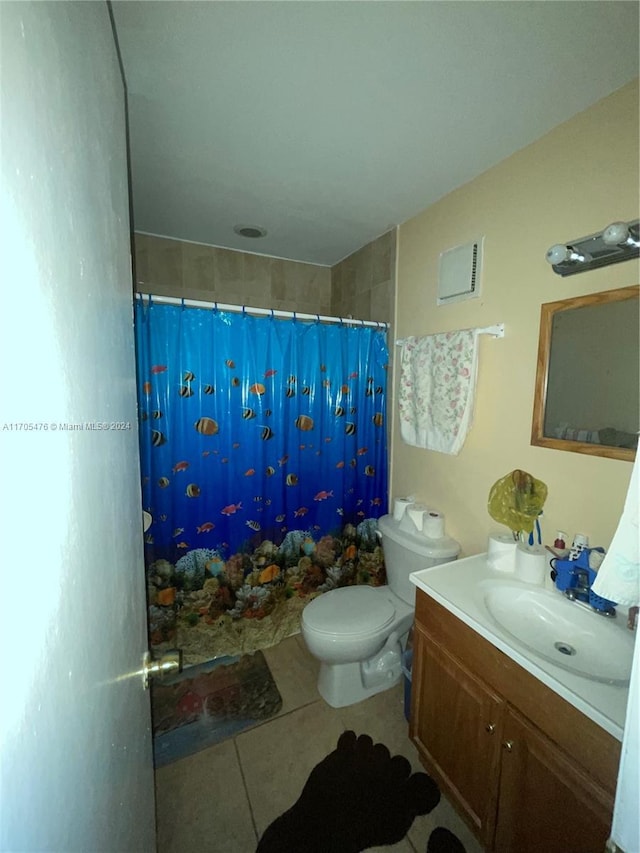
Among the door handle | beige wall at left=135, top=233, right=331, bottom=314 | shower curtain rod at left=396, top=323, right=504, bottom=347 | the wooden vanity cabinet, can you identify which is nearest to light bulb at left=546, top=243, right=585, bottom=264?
shower curtain rod at left=396, top=323, right=504, bottom=347

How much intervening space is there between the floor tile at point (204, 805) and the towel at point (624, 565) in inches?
56.0

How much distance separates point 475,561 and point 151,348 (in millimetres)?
1688

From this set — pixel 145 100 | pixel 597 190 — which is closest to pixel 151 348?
pixel 145 100

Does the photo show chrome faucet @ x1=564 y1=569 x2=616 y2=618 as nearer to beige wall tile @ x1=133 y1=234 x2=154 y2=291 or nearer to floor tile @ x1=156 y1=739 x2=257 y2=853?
floor tile @ x1=156 y1=739 x2=257 y2=853

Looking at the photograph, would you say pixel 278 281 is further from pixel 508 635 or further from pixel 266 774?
pixel 266 774

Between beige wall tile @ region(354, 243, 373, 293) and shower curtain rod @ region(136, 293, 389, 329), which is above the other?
beige wall tile @ region(354, 243, 373, 293)

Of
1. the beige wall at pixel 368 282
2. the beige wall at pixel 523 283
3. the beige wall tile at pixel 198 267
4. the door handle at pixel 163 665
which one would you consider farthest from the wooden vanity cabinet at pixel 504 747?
the beige wall tile at pixel 198 267

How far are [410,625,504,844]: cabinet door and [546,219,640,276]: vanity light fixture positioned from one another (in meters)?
1.34

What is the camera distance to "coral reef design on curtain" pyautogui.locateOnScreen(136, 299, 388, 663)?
5.31ft

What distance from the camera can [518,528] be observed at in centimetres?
129

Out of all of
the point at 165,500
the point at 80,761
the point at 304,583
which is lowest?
the point at 304,583

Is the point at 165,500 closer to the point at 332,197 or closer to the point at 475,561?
the point at 475,561

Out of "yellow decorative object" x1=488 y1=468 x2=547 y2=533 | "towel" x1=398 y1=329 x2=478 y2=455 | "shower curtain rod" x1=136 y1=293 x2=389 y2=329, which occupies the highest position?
"shower curtain rod" x1=136 y1=293 x2=389 y2=329

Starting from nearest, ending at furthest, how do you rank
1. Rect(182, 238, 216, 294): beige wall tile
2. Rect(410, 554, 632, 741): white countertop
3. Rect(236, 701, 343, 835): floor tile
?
Rect(410, 554, 632, 741): white countertop, Rect(236, 701, 343, 835): floor tile, Rect(182, 238, 216, 294): beige wall tile
